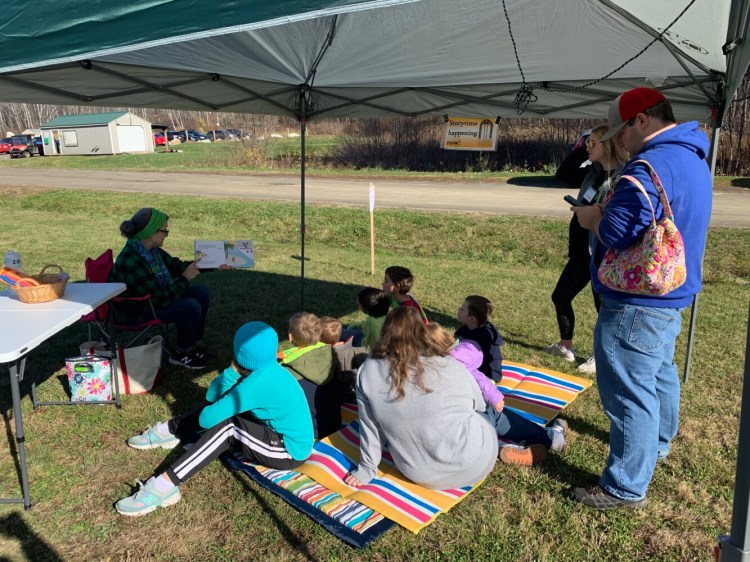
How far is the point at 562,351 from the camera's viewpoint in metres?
5.04

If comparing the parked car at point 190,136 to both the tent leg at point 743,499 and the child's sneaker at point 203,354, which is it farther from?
the tent leg at point 743,499

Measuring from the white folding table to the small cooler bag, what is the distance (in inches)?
12.7

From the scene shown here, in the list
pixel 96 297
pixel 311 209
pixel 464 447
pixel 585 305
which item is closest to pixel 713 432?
pixel 464 447

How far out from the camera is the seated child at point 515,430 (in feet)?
10.6

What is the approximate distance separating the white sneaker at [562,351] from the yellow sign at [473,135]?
5.98 feet

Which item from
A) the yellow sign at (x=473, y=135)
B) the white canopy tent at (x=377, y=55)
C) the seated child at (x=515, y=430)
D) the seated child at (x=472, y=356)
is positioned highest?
the white canopy tent at (x=377, y=55)

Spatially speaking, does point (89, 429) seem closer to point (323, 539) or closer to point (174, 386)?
point (174, 386)

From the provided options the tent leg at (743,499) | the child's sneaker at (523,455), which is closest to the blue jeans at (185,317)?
the child's sneaker at (523,455)

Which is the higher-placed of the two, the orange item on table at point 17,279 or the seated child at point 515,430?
the orange item on table at point 17,279

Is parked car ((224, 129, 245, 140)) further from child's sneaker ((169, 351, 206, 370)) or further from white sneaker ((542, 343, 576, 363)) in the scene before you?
white sneaker ((542, 343, 576, 363))

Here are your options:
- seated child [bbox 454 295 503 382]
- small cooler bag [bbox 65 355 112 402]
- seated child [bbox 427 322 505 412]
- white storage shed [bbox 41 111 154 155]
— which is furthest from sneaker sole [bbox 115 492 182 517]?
white storage shed [bbox 41 111 154 155]

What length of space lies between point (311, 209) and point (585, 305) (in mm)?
7147

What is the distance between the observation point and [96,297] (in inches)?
145

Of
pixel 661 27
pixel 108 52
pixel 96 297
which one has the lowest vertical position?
pixel 96 297
